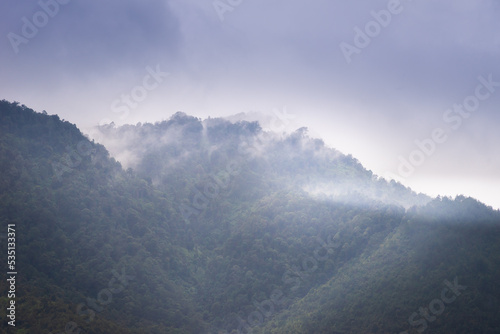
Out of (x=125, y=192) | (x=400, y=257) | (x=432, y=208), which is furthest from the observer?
(x=125, y=192)

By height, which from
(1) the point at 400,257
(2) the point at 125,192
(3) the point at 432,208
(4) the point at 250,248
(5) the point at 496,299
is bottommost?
(5) the point at 496,299

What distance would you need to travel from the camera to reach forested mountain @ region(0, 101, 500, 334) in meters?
66.5

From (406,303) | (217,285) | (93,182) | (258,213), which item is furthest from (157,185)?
(406,303)

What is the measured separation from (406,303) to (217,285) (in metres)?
51.1

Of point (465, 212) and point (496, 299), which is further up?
point (465, 212)

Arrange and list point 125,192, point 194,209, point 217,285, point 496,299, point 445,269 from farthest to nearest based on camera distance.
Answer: point 194,209, point 125,192, point 217,285, point 445,269, point 496,299

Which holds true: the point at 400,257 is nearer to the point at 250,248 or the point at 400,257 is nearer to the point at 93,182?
the point at 250,248

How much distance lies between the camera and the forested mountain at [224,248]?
6650 centimetres

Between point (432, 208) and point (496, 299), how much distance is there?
2520 cm

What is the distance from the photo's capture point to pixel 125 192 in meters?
111

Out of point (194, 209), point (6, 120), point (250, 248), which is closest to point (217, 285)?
point (250, 248)

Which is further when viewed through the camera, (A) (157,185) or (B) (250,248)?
(A) (157,185)

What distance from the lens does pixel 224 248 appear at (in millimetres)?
112062

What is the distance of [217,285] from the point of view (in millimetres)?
100125
